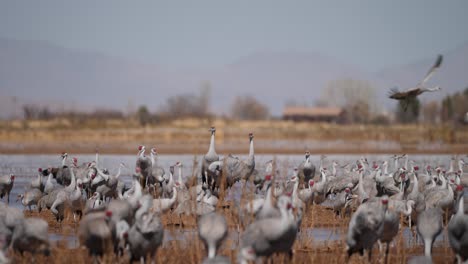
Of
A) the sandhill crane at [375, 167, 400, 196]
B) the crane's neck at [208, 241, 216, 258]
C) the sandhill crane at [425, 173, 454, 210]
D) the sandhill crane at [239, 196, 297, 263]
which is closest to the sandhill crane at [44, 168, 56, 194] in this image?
the sandhill crane at [375, 167, 400, 196]

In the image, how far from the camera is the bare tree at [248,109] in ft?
437

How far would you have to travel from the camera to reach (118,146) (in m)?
49.8

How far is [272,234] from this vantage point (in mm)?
10656

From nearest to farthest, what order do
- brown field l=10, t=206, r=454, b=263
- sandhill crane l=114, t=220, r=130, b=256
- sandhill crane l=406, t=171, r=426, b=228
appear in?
sandhill crane l=114, t=220, r=130, b=256
brown field l=10, t=206, r=454, b=263
sandhill crane l=406, t=171, r=426, b=228

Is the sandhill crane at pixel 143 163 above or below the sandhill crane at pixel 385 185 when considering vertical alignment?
above

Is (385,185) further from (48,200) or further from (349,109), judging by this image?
(349,109)

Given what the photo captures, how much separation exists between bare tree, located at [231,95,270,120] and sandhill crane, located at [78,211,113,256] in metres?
120

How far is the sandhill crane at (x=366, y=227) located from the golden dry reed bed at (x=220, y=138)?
1197 inches

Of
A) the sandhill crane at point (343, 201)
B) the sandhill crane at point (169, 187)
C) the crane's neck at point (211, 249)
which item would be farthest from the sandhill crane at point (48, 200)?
the crane's neck at point (211, 249)

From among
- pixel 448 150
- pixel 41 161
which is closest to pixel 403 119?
pixel 448 150

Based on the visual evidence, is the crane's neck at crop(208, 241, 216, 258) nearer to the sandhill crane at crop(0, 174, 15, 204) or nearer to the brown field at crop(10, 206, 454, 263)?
the brown field at crop(10, 206, 454, 263)

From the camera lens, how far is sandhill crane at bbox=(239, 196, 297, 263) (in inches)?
420

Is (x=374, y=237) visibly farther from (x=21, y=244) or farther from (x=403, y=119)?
(x=403, y=119)

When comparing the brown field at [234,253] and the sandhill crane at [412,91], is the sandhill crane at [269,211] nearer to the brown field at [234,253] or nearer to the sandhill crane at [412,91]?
the brown field at [234,253]
